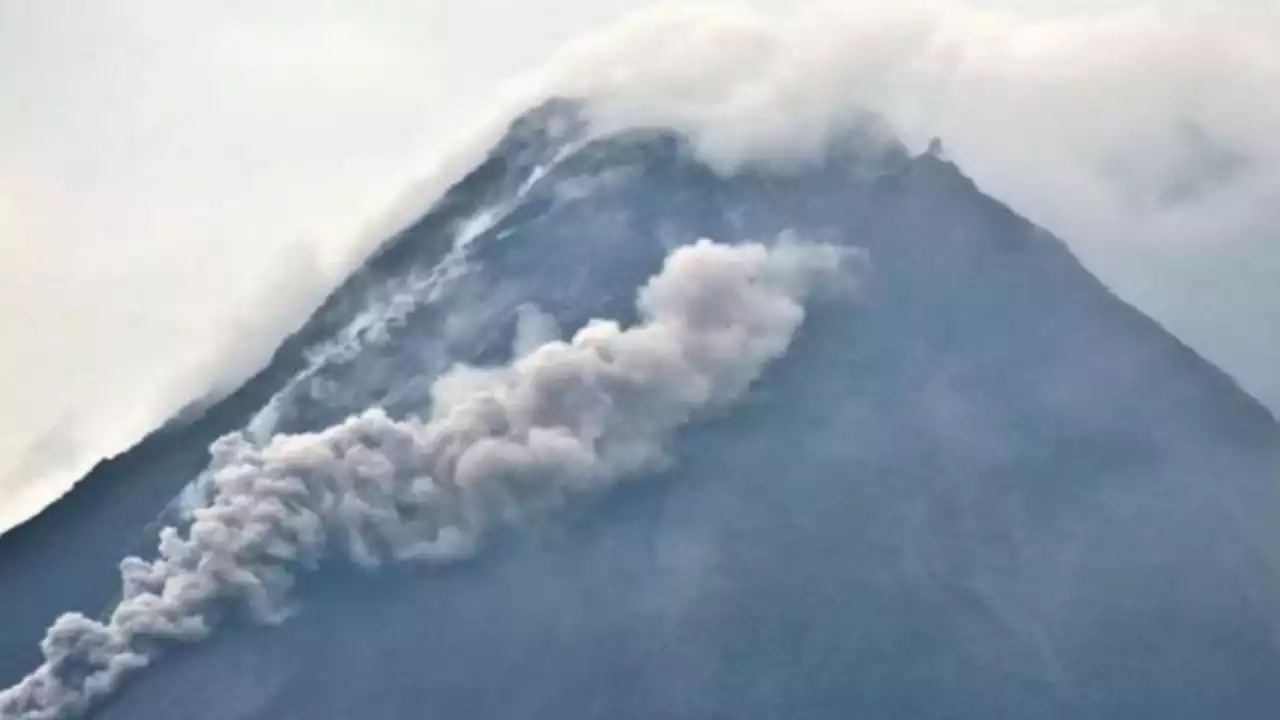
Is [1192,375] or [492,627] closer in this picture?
[492,627]

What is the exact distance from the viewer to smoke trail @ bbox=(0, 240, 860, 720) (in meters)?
51.6

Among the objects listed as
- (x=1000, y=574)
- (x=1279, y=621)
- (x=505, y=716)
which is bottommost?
(x=1279, y=621)

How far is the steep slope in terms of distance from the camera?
48906 millimetres

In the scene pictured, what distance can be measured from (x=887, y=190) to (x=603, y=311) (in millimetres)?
10534

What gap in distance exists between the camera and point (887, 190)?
198 feet

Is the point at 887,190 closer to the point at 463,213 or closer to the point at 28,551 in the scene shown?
the point at 463,213

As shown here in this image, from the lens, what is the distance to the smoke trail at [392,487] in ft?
169

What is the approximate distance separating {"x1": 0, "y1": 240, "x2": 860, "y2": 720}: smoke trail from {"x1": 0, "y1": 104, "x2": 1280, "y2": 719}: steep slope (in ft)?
2.95

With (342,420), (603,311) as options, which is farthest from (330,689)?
(603,311)

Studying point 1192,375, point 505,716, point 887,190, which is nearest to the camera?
point 505,716

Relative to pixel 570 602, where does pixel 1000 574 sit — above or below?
below

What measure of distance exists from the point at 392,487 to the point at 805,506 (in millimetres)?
11850

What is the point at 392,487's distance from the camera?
173 ft

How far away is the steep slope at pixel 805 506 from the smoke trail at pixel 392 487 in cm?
90
